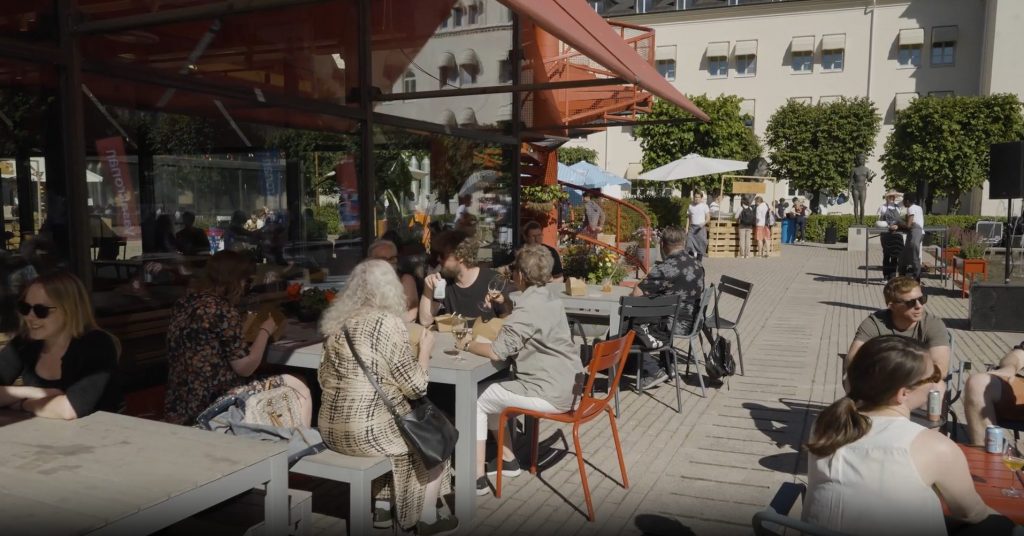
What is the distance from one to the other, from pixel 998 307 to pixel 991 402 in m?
5.83

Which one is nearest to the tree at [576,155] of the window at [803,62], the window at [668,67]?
the window at [668,67]

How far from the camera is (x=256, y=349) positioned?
365cm

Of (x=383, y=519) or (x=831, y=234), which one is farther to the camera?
(x=831, y=234)

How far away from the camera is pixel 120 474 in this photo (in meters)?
2.20

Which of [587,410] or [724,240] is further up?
[724,240]

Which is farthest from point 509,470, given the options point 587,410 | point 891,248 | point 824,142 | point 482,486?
point 824,142

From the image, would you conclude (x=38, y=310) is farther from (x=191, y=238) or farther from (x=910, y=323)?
(x=910, y=323)

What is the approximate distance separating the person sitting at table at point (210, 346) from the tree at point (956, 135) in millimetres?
30657

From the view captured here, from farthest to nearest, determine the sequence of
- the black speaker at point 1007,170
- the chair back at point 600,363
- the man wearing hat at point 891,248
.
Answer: the man wearing hat at point 891,248
the black speaker at point 1007,170
the chair back at point 600,363

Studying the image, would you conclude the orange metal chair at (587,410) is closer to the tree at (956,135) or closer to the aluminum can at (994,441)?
the aluminum can at (994,441)

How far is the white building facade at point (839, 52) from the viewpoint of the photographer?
35844 millimetres

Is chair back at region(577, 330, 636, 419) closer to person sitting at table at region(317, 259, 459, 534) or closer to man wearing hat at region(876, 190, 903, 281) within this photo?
person sitting at table at region(317, 259, 459, 534)

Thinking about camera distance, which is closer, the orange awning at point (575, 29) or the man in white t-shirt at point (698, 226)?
the orange awning at point (575, 29)

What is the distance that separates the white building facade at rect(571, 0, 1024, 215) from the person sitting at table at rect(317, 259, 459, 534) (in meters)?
36.1
